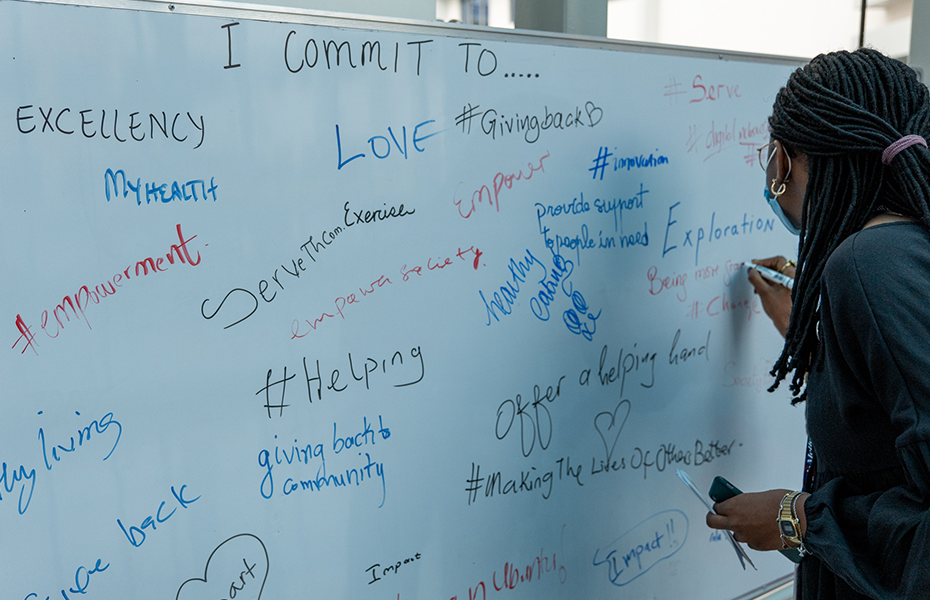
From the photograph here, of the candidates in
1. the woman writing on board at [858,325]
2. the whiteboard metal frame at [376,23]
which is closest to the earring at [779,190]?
Result: the woman writing on board at [858,325]

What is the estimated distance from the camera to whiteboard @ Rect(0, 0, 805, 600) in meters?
0.85

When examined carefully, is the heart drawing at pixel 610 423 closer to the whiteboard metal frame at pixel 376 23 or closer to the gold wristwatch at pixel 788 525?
the gold wristwatch at pixel 788 525

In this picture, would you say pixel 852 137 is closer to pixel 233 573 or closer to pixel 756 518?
pixel 756 518

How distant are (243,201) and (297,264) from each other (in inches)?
4.8

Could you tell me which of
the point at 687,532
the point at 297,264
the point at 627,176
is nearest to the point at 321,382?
the point at 297,264

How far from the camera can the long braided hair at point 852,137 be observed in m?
0.93

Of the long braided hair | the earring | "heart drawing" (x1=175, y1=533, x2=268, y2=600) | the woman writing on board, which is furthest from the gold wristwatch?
"heart drawing" (x1=175, y1=533, x2=268, y2=600)

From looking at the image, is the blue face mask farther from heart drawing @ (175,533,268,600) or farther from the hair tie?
heart drawing @ (175,533,268,600)

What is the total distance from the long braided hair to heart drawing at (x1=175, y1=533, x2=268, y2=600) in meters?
0.93

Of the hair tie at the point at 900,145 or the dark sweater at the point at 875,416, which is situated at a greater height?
the hair tie at the point at 900,145

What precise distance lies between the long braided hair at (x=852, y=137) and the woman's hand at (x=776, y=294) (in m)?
0.44

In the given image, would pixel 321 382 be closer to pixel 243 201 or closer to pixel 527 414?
pixel 243 201

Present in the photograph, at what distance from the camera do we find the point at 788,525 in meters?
1.00

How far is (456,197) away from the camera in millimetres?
1120
